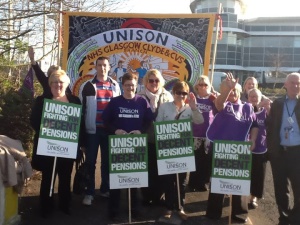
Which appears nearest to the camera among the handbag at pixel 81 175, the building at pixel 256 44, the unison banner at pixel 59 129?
the unison banner at pixel 59 129

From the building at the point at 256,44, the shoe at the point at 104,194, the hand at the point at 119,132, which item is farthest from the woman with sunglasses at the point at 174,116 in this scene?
the building at the point at 256,44

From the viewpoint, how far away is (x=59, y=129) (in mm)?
5254

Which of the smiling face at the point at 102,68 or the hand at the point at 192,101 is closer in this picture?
the hand at the point at 192,101

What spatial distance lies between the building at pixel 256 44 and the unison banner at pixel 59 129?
4806cm

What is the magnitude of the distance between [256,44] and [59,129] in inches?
2153

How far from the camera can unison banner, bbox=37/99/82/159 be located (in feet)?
16.9

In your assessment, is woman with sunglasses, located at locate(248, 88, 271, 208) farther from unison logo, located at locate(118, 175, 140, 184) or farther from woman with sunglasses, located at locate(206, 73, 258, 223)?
unison logo, located at locate(118, 175, 140, 184)

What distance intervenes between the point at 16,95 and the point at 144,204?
3.12 metres

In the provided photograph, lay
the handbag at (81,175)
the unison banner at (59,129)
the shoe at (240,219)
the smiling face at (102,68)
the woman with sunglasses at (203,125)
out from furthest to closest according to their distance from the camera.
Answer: the woman with sunglasses at (203,125) < the handbag at (81,175) < the smiling face at (102,68) < the shoe at (240,219) < the unison banner at (59,129)

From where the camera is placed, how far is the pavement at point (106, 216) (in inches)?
212

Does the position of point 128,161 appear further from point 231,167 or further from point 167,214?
point 231,167

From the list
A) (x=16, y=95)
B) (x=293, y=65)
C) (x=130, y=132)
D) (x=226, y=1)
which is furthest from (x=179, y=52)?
(x=293, y=65)

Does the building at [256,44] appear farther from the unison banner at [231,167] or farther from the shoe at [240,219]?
the unison banner at [231,167]

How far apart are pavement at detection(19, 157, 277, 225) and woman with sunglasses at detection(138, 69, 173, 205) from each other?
27 cm
